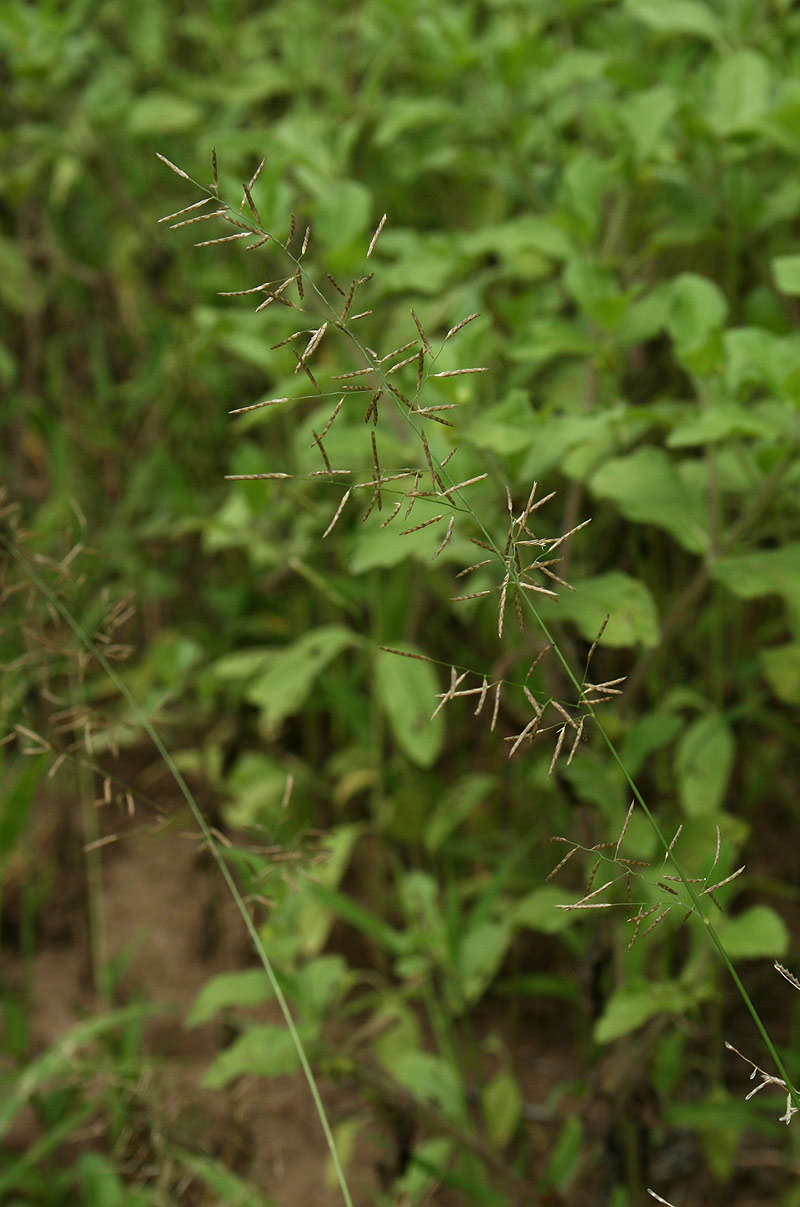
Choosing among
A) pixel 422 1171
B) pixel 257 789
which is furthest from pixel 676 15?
pixel 422 1171

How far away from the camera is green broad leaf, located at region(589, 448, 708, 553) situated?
118 centimetres

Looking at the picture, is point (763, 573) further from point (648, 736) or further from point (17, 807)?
point (17, 807)

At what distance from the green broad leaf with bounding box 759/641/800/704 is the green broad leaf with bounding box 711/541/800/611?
7.3 inches

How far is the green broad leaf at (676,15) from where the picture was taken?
142cm

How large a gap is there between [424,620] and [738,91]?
82 cm

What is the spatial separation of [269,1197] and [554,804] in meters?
0.59

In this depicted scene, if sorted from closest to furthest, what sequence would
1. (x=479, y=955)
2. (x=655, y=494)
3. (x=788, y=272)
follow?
(x=788, y=272), (x=655, y=494), (x=479, y=955)

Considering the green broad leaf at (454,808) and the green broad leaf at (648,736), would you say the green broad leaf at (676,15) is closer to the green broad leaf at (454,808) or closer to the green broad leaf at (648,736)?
the green broad leaf at (648,736)

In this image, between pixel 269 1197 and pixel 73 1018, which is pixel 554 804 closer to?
pixel 269 1197

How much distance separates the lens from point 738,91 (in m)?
1.35

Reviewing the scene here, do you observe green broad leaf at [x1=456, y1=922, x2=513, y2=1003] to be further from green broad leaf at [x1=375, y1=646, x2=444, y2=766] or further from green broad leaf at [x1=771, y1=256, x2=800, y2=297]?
green broad leaf at [x1=771, y1=256, x2=800, y2=297]

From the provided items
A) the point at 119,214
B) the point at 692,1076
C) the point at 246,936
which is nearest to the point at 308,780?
the point at 246,936

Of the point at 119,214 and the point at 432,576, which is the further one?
the point at 119,214

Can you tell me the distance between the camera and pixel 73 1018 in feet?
5.67
